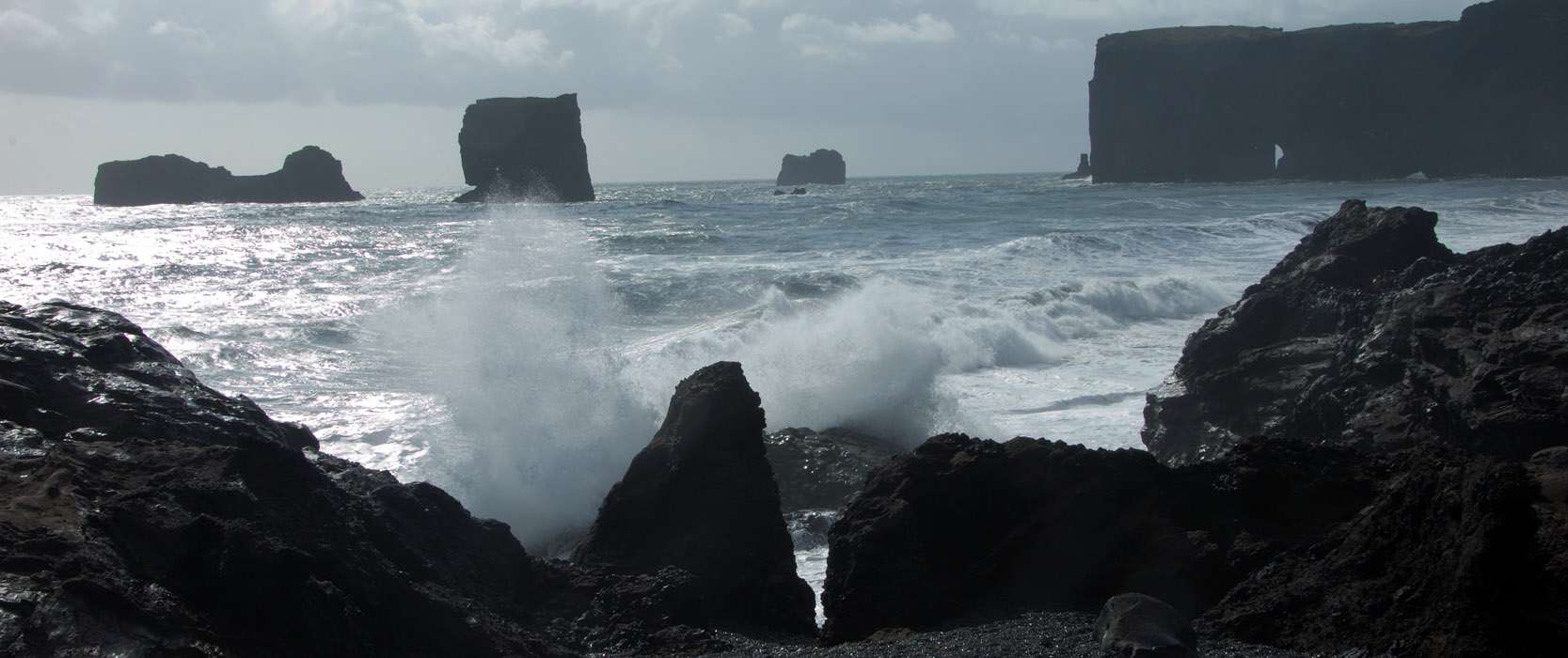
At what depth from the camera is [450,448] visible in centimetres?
1072

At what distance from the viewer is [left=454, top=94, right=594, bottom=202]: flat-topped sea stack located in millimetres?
80500

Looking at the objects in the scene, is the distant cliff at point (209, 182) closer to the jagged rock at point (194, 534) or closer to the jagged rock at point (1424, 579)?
the jagged rock at point (194, 534)

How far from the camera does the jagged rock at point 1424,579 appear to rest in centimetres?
425

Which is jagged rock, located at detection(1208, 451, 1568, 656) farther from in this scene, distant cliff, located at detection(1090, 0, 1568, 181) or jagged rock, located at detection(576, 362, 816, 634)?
distant cliff, located at detection(1090, 0, 1568, 181)

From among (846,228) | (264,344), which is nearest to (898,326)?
(264,344)

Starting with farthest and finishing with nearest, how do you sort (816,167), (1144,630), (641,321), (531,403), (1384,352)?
(816,167), (641,321), (531,403), (1384,352), (1144,630)

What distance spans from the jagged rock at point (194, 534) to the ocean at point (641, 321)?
359cm

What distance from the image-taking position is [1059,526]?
5562mm

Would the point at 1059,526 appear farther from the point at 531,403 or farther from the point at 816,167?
the point at 816,167

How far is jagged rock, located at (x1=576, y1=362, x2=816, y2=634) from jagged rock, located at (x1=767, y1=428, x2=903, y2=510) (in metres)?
2.04

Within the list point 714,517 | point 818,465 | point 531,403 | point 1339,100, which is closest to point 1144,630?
point 714,517

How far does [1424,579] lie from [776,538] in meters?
3.15

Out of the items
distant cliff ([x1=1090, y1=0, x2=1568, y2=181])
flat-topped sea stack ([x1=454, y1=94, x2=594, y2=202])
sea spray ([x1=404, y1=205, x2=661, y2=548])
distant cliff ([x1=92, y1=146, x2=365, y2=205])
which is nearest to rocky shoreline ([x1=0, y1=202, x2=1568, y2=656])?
sea spray ([x1=404, y1=205, x2=661, y2=548])

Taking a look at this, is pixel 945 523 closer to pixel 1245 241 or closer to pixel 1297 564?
pixel 1297 564
